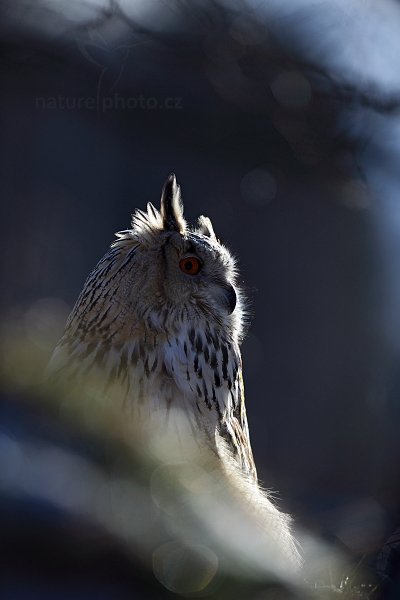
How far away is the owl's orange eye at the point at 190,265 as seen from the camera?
2.83 m

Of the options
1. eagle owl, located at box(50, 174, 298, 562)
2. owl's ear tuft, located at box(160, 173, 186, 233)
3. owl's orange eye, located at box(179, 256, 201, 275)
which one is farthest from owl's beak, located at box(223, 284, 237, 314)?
owl's ear tuft, located at box(160, 173, 186, 233)

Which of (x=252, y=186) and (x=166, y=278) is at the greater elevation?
(x=252, y=186)

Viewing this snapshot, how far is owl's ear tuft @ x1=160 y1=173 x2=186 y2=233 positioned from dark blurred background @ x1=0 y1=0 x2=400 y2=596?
71cm

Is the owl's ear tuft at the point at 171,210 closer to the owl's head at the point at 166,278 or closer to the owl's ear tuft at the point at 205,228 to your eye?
the owl's head at the point at 166,278

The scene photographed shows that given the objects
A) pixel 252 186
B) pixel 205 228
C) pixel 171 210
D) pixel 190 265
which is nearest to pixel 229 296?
pixel 190 265

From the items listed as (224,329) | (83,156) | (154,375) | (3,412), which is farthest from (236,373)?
(83,156)

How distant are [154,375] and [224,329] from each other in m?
0.37

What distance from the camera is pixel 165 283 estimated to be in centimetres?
280

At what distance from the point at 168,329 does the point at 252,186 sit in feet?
13.1

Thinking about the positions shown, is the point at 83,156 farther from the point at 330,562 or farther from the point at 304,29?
the point at 330,562

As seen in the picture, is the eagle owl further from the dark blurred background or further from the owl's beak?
the dark blurred background

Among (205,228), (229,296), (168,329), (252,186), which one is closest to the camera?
(168,329)

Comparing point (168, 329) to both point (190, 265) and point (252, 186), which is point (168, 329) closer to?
point (190, 265)

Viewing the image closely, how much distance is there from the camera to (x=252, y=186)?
6.63 m
